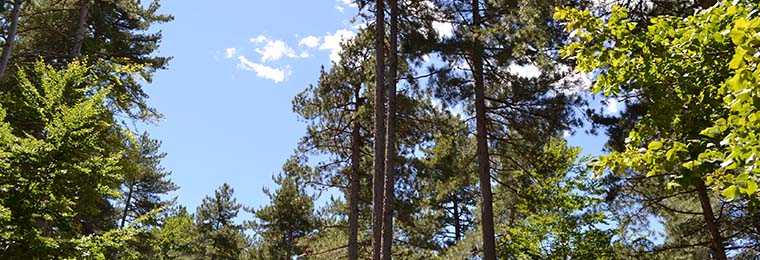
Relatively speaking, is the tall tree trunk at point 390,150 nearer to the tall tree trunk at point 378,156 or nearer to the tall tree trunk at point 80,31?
the tall tree trunk at point 378,156

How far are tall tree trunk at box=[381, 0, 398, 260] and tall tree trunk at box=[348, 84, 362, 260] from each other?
4.09 meters

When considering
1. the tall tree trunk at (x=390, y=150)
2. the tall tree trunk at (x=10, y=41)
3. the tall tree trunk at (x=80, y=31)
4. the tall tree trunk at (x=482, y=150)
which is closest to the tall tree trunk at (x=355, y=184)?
the tall tree trunk at (x=390, y=150)

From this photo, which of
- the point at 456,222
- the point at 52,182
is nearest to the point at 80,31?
the point at 52,182

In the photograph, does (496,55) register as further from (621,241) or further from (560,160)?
(621,241)

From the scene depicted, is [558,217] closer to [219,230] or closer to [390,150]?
[390,150]

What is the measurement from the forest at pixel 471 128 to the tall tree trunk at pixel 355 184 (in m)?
0.07

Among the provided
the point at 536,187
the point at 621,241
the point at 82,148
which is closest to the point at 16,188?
the point at 82,148

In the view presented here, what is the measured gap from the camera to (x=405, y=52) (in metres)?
12.2

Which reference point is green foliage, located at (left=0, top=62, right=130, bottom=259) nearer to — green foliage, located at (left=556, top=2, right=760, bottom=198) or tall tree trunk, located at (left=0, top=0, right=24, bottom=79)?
tall tree trunk, located at (left=0, top=0, right=24, bottom=79)

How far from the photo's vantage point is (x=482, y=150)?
11.8 meters

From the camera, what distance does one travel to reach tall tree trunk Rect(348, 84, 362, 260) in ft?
49.2

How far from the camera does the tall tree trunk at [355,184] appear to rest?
15009 millimetres

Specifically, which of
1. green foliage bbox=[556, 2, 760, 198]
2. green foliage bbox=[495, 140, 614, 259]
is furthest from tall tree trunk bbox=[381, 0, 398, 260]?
green foliage bbox=[556, 2, 760, 198]

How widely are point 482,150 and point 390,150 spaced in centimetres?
235
